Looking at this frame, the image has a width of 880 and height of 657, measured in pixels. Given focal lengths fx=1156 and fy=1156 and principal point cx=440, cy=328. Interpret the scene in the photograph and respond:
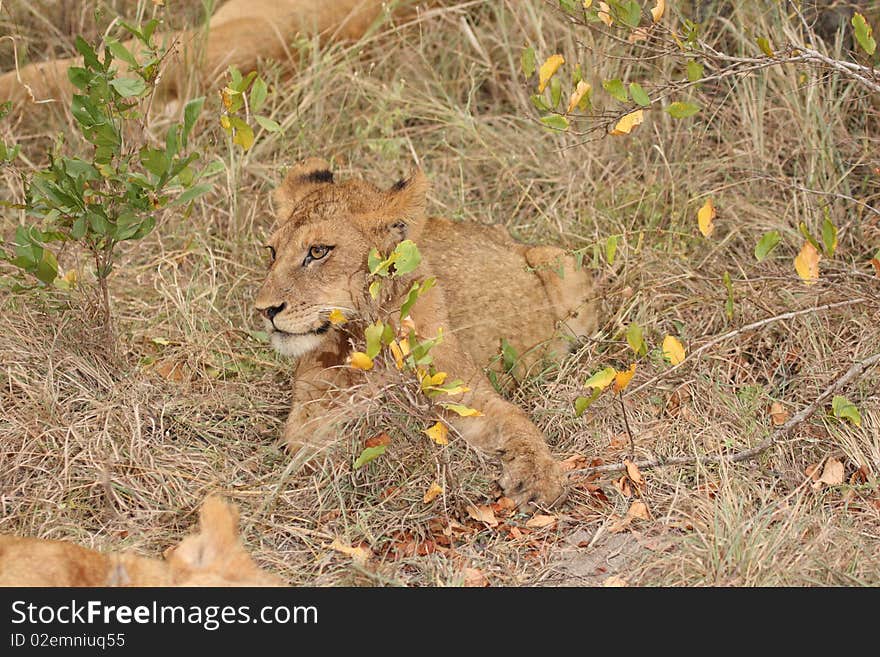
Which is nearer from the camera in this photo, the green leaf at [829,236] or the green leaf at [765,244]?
the green leaf at [829,236]

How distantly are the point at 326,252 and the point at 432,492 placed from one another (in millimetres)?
1001

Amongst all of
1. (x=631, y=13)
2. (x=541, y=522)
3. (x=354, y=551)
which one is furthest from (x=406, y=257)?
(x=631, y=13)

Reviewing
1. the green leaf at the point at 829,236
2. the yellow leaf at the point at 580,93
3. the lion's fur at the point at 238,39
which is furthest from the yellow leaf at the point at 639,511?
the lion's fur at the point at 238,39

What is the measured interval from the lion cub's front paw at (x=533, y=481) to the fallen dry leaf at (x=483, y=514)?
11 centimetres

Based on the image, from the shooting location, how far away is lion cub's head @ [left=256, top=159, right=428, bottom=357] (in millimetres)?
4332

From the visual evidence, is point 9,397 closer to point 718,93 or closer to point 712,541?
point 712,541

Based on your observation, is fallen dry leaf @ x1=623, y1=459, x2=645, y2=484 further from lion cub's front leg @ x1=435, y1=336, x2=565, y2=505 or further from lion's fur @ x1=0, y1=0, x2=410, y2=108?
lion's fur @ x1=0, y1=0, x2=410, y2=108

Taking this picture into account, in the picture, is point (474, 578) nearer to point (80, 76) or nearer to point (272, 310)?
point (272, 310)

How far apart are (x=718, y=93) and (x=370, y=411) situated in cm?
316

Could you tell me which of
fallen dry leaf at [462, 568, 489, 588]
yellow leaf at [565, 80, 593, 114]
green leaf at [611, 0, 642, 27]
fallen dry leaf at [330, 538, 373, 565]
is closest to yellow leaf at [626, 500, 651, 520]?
fallen dry leaf at [462, 568, 489, 588]

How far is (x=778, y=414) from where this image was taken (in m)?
4.73

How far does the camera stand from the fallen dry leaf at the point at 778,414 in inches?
184

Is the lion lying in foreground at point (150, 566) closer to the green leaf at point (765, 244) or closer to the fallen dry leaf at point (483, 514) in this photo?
the fallen dry leaf at point (483, 514)
